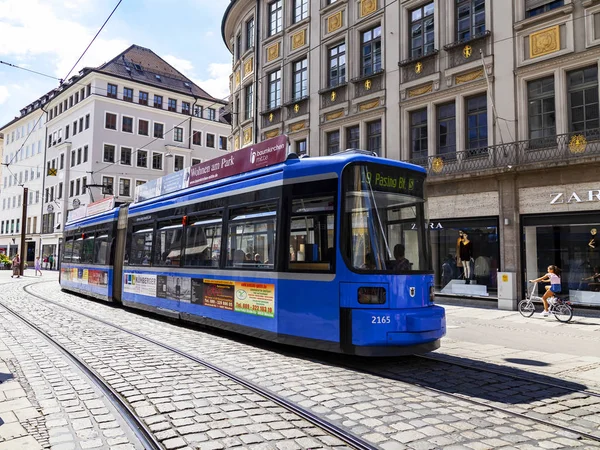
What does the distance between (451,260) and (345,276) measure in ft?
38.5

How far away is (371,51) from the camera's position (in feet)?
67.9

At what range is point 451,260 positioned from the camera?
17688 millimetres

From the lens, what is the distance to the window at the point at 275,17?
2519cm

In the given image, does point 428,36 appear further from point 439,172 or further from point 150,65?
point 150,65

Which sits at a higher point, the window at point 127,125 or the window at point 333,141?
the window at point 127,125

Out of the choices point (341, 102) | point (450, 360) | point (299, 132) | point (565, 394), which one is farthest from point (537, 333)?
point (299, 132)

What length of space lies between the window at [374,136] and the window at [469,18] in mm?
4405

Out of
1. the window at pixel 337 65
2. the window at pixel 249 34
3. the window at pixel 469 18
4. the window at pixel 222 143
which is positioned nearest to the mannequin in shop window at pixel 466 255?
the window at pixel 469 18

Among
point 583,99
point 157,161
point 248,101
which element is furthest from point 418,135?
point 157,161

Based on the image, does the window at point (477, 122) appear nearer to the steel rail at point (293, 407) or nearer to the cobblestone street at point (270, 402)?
the cobblestone street at point (270, 402)

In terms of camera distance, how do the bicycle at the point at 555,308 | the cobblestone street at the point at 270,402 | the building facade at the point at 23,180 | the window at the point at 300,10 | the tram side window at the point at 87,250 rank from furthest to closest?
1. the building facade at the point at 23,180
2. the window at the point at 300,10
3. the tram side window at the point at 87,250
4. the bicycle at the point at 555,308
5. the cobblestone street at the point at 270,402

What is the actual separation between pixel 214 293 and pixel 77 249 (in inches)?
455

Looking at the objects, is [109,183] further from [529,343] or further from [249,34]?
[529,343]

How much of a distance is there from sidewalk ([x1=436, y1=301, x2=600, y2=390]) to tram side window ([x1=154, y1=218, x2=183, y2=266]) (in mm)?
5619
